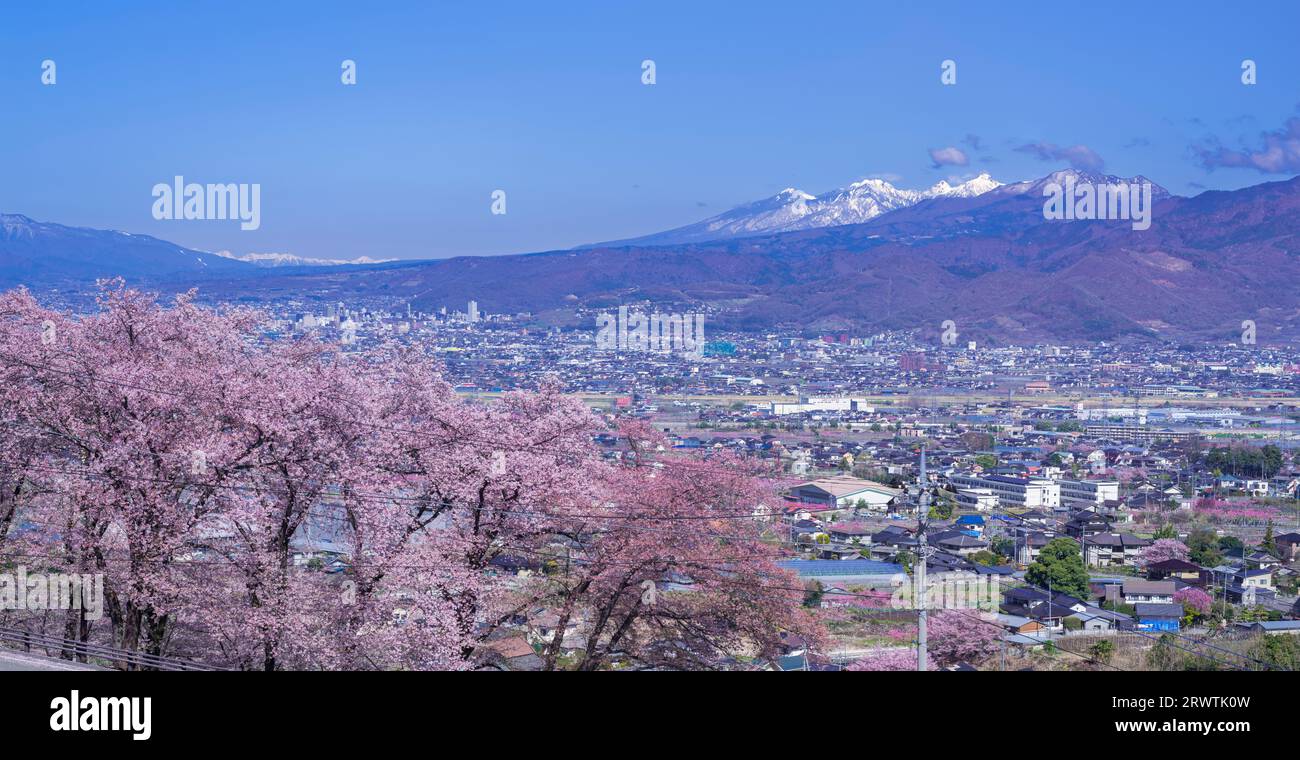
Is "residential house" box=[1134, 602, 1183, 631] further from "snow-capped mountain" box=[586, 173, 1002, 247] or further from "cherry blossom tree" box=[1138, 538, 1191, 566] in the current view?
"snow-capped mountain" box=[586, 173, 1002, 247]

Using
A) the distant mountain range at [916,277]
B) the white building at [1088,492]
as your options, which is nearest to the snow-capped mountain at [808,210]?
the distant mountain range at [916,277]

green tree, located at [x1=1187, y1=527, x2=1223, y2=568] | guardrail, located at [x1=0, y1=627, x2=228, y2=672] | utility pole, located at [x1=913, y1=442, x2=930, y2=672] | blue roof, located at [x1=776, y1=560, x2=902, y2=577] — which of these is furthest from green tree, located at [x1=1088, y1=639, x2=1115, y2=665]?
guardrail, located at [x1=0, y1=627, x2=228, y2=672]

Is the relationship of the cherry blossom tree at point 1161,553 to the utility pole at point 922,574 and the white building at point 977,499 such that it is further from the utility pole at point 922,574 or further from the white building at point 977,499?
the utility pole at point 922,574

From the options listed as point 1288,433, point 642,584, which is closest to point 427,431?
point 642,584

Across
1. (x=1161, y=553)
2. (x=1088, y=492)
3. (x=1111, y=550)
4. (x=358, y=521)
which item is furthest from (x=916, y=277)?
(x=358, y=521)

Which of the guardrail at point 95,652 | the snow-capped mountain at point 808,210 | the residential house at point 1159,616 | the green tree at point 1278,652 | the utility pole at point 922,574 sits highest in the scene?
the snow-capped mountain at point 808,210

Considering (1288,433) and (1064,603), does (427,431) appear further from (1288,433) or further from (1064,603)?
(1288,433)
